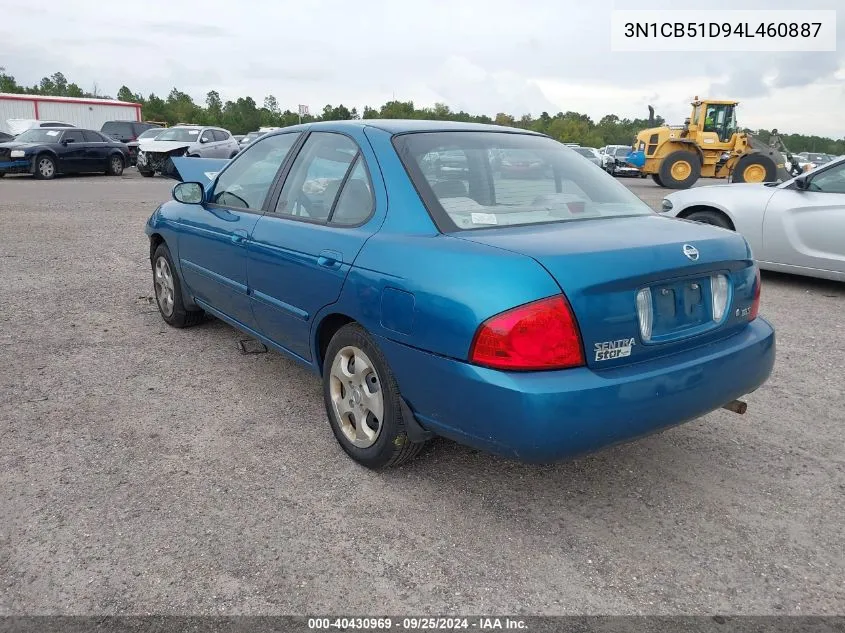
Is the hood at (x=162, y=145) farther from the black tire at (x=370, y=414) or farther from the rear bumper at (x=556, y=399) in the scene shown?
the rear bumper at (x=556, y=399)

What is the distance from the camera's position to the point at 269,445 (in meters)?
3.43

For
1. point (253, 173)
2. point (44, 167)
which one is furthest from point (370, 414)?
point (44, 167)

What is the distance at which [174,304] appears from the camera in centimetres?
515

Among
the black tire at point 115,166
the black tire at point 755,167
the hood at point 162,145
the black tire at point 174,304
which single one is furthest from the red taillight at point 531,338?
the black tire at point 115,166

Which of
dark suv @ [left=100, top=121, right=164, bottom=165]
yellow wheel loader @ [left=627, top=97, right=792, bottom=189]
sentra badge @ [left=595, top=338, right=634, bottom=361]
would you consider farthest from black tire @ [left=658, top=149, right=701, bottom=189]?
sentra badge @ [left=595, top=338, right=634, bottom=361]

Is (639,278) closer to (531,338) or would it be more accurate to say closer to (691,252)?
(691,252)

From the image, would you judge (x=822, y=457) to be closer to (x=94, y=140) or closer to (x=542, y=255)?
(x=542, y=255)

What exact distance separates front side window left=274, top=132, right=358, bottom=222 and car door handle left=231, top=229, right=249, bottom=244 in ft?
0.91

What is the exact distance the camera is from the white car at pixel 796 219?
6605 millimetres

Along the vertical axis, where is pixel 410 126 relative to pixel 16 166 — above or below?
above

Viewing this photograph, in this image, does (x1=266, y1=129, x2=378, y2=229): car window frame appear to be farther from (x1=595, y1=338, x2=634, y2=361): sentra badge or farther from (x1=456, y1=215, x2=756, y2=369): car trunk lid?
(x1=595, y1=338, x2=634, y2=361): sentra badge

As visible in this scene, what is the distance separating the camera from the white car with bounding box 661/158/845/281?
6.61 meters

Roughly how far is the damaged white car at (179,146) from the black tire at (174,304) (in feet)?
53.4

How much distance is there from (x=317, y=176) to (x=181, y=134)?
65.2 feet
